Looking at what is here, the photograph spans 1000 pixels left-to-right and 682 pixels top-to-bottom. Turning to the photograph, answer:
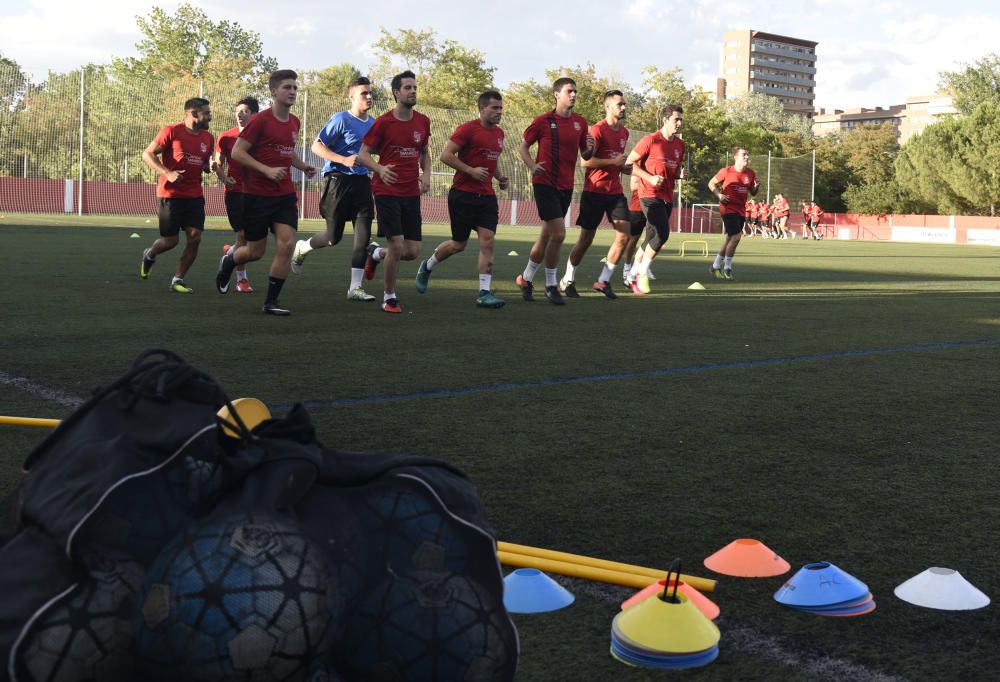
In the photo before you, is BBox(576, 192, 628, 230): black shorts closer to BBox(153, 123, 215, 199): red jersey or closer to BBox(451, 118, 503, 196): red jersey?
BBox(451, 118, 503, 196): red jersey

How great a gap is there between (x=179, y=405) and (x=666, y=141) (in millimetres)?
11949

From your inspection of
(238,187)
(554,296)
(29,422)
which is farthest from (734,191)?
(29,422)

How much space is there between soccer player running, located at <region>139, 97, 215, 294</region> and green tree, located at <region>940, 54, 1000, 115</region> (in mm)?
80995

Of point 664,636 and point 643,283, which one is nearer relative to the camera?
point 664,636

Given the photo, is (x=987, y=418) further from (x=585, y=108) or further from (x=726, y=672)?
(x=585, y=108)

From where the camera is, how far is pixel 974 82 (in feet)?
272

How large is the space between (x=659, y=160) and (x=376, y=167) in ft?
15.1

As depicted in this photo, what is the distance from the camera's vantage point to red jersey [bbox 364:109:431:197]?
33.9 ft

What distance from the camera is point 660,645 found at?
7.75ft

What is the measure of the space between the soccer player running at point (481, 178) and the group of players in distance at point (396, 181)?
0.01 metres

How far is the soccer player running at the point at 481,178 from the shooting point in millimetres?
10539

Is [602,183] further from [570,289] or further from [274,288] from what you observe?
[274,288]

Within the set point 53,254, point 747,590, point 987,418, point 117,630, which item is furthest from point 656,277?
point 117,630

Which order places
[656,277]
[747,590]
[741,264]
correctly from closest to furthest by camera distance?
[747,590], [656,277], [741,264]
